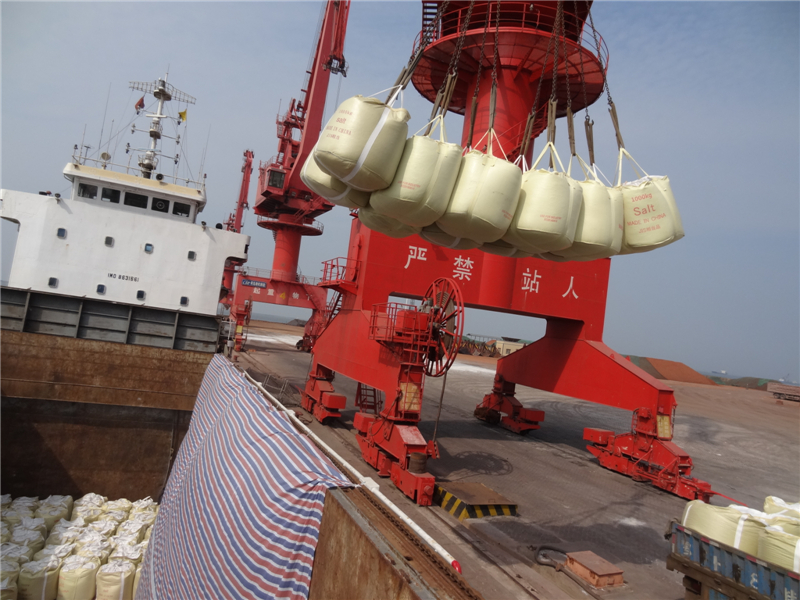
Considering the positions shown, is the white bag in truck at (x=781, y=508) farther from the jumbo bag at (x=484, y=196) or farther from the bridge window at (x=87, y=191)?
the bridge window at (x=87, y=191)

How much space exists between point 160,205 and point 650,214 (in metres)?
14.2

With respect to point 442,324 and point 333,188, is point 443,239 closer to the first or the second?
point 333,188

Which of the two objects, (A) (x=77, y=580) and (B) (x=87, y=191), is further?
(B) (x=87, y=191)

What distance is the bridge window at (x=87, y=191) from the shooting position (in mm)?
14094

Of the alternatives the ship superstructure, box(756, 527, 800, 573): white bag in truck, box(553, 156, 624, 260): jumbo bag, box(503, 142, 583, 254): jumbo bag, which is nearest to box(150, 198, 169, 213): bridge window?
the ship superstructure

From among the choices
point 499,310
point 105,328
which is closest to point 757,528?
point 499,310

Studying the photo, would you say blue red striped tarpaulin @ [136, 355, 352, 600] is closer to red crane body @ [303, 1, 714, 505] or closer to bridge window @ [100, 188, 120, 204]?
red crane body @ [303, 1, 714, 505]

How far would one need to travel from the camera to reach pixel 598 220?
440 centimetres

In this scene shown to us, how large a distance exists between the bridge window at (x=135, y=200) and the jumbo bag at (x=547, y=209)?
1377 centimetres

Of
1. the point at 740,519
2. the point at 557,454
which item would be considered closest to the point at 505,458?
the point at 557,454

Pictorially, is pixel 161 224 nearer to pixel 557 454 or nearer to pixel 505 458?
pixel 505 458

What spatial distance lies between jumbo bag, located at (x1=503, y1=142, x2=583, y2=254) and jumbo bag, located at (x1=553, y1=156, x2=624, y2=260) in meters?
0.16

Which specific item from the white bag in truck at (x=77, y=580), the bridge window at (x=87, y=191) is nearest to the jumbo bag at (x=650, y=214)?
the white bag in truck at (x=77, y=580)

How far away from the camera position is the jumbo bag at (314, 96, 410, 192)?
382cm
